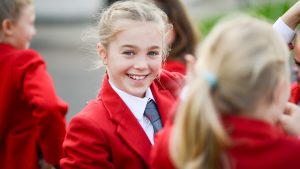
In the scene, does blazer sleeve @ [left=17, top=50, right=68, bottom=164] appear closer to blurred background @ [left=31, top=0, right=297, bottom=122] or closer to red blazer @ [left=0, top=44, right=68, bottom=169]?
red blazer @ [left=0, top=44, right=68, bottom=169]

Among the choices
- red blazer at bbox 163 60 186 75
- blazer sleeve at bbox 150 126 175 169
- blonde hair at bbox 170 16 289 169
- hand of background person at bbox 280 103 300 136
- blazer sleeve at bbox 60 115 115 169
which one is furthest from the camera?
red blazer at bbox 163 60 186 75

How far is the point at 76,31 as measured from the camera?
53.2 feet

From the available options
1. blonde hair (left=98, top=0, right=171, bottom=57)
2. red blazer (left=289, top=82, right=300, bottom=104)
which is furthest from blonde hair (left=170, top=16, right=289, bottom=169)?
red blazer (left=289, top=82, right=300, bottom=104)

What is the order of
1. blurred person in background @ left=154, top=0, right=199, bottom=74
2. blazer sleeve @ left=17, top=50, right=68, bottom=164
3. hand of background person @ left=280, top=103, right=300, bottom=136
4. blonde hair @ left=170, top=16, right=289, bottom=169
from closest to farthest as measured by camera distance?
blonde hair @ left=170, top=16, right=289, bottom=169 → hand of background person @ left=280, top=103, right=300, bottom=136 → blazer sleeve @ left=17, top=50, right=68, bottom=164 → blurred person in background @ left=154, top=0, right=199, bottom=74

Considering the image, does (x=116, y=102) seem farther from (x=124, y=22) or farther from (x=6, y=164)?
(x=6, y=164)

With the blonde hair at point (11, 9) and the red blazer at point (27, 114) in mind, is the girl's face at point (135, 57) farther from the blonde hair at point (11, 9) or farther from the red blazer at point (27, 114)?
the blonde hair at point (11, 9)

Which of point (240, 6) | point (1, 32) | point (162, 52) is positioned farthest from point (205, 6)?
point (162, 52)

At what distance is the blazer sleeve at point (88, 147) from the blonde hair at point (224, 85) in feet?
2.61

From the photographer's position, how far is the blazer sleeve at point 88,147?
3.34 meters

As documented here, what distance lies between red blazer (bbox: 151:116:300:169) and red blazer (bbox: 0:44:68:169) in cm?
218

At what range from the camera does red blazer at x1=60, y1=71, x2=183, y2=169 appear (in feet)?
11.0

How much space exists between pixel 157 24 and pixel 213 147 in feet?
3.78

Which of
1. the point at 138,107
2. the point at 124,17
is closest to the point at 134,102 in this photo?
the point at 138,107

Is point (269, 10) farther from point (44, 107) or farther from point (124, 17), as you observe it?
point (124, 17)
